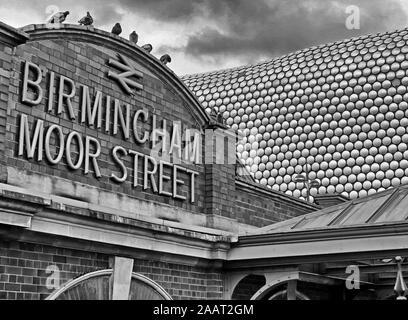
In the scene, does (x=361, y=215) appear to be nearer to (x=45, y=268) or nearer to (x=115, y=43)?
(x=115, y=43)

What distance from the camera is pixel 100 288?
1109cm

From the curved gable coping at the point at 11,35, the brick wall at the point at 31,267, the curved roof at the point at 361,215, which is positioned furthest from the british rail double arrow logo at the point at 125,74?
the curved roof at the point at 361,215

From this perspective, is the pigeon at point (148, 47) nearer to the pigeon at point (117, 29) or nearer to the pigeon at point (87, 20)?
the pigeon at point (117, 29)

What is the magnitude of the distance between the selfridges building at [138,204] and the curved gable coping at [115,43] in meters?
0.02

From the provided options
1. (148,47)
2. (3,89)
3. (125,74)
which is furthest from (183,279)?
(3,89)

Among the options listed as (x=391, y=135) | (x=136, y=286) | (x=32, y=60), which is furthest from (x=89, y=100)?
(x=391, y=135)

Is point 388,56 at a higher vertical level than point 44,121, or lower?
higher

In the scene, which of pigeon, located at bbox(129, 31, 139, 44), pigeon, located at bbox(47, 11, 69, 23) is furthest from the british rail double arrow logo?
pigeon, located at bbox(47, 11, 69, 23)

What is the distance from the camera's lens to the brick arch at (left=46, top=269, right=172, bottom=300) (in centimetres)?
1054

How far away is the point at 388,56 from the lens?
50312 mm

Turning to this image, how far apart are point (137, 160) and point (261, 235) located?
2.67 metres

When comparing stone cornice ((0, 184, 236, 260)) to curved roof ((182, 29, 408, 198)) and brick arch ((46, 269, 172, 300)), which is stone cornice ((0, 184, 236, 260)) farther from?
curved roof ((182, 29, 408, 198))

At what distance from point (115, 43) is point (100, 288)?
458 cm
